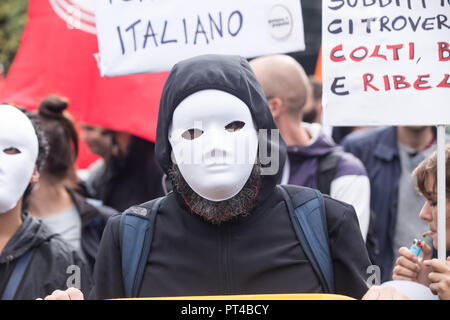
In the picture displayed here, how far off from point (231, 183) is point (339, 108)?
2.10ft

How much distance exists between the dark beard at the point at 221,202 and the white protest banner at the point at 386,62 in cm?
49

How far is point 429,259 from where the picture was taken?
297cm

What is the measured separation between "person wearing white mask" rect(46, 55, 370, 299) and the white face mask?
2.54 ft

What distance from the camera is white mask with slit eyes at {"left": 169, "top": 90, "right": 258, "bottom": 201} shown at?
8.81ft

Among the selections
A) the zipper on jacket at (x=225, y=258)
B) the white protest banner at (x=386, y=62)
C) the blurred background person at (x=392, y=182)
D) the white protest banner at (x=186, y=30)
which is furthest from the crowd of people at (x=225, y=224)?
the blurred background person at (x=392, y=182)

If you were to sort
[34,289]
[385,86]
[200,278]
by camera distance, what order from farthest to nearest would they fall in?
[34,289], [385,86], [200,278]

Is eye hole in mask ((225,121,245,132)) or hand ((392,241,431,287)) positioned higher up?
eye hole in mask ((225,121,245,132))

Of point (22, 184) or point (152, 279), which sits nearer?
point (152, 279)

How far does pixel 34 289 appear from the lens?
3.27 metres

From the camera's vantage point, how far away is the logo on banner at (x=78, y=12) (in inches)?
197

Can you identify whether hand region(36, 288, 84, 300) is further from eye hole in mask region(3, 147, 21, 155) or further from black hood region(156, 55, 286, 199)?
eye hole in mask region(3, 147, 21, 155)

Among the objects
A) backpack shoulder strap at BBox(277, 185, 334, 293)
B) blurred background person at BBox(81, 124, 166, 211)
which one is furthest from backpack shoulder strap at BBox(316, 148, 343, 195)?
blurred background person at BBox(81, 124, 166, 211)
